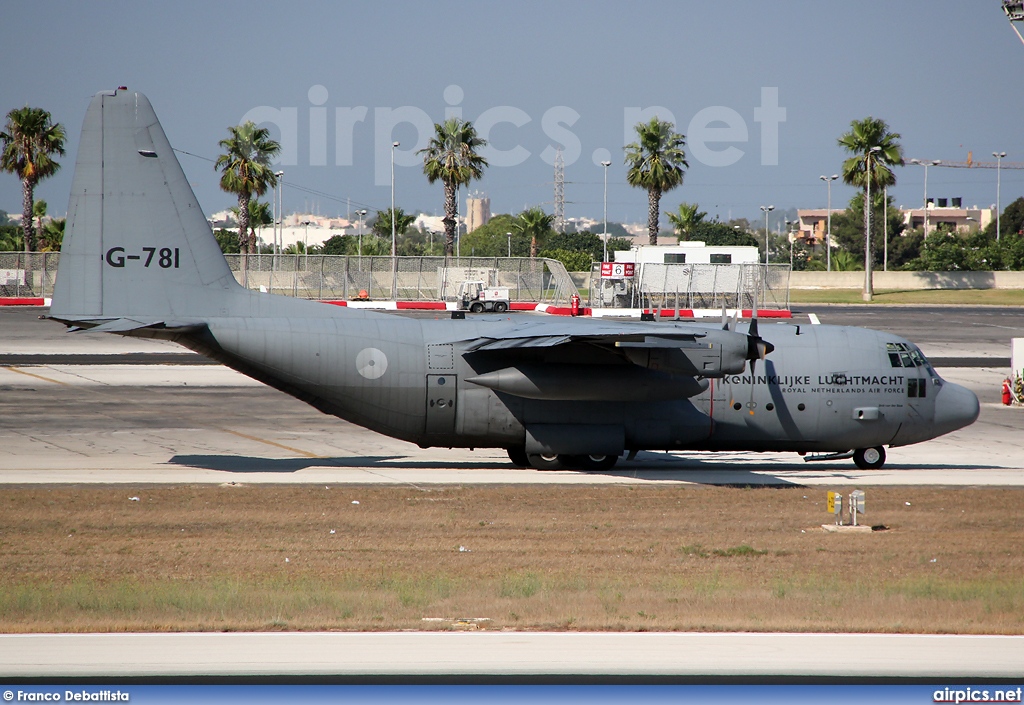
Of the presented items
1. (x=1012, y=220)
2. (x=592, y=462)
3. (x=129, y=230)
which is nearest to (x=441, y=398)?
(x=592, y=462)

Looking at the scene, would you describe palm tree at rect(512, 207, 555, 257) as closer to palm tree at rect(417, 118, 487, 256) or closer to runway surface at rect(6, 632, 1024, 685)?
palm tree at rect(417, 118, 487, 256)

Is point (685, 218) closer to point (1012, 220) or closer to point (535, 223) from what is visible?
point (535, 223)

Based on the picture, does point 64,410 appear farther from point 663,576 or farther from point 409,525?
point 663,576

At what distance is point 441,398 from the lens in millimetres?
22969

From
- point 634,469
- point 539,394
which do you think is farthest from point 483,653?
point 634,469

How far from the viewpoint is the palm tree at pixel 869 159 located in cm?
9206

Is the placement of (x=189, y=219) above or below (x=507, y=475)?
above

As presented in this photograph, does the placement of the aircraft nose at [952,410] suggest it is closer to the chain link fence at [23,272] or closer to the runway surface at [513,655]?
the runway surface at [513,655]

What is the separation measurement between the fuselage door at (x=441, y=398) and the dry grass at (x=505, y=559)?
2130 mm

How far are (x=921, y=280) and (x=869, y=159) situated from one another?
23.1 m

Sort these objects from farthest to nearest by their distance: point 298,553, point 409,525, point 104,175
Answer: point 104,175
point 409,525
point 298,553

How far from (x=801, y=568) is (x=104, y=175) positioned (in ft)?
54.5

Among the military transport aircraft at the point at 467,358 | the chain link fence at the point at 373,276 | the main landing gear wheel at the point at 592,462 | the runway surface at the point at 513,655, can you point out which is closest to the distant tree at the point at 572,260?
the chain link fence at the point at 373,276

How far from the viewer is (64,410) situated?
104 feet
